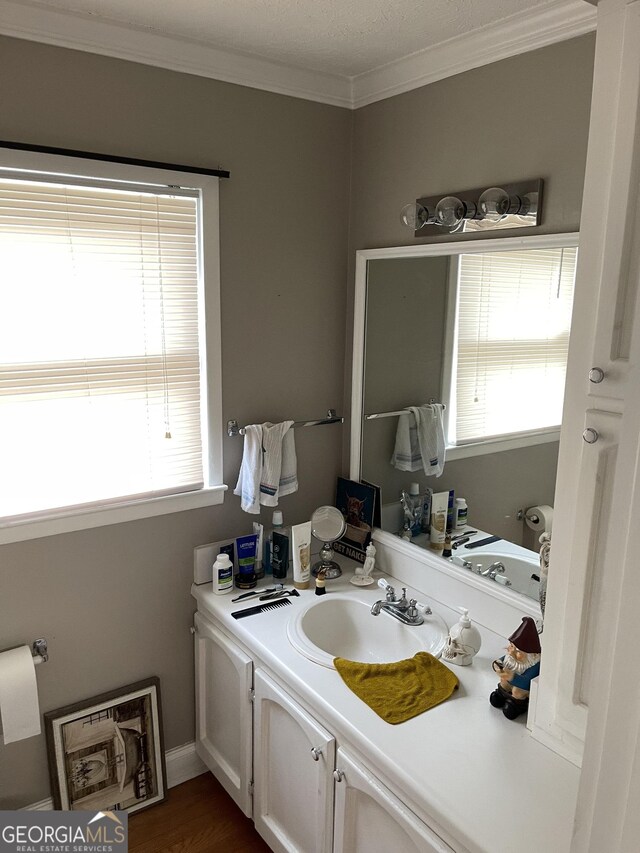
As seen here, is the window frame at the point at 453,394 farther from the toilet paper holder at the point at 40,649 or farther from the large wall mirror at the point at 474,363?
the toilet paper holder at the point at 40,649

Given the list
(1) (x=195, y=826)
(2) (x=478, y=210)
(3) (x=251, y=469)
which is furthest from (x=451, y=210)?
(1) (x=195, y=826)

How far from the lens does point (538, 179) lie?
5.63 ft

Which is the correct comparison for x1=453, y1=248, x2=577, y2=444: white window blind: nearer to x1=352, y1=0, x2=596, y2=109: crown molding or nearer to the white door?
the white door

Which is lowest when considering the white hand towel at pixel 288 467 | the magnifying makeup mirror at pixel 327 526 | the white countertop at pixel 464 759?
the white countertop at pixel 464 759

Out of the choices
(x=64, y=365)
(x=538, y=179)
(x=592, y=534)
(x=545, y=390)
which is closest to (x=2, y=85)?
(x=64, y=365)

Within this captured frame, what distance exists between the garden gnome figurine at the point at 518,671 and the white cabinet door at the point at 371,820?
34 cm

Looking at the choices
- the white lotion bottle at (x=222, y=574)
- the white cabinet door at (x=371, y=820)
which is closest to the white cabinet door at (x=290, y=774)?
the white cabinet door at (x=371, y=820)

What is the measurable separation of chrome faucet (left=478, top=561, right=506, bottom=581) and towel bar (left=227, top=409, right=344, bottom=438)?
2.63ft

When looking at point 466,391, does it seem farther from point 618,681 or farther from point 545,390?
point 618,681

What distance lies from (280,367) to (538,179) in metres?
1.03

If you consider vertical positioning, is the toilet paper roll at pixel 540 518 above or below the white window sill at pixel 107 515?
above

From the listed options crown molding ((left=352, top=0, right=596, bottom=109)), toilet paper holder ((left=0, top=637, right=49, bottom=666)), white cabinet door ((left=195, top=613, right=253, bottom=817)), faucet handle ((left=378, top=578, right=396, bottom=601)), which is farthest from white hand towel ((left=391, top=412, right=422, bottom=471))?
toilet paper holder ((left=0, top=637, right=49, bottom=666))

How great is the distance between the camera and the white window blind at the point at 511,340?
1721mm

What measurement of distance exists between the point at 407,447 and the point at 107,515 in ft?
3.30
